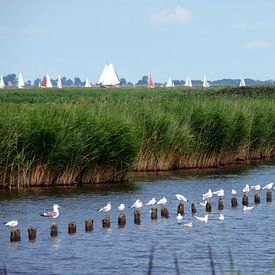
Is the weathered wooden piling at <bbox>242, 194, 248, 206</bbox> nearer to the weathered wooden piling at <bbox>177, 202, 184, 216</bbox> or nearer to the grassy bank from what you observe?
the weathered wooden piling at <bbox>177, 202, 184, 216</bbox>

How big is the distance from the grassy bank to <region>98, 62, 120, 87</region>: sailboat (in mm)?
90406

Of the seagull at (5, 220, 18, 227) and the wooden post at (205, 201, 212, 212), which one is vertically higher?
the seagull at (5, 220, 18, 227)

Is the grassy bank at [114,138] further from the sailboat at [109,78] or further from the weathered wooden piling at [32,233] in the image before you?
the sailboat at [109,78]

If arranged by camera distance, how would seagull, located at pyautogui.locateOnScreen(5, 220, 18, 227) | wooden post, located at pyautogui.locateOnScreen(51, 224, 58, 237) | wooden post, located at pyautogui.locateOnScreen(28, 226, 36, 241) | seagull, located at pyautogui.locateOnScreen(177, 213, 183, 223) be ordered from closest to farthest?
wooden post, located at pyautogui.locateOnScreen(28, 226, 36, 241) < wooden post, located at pyautogui.locateOnScreen(51, 224, 58, 237) < seagull, located at pyautogui.locateOnScreen(5, 220, 18, 227) < seagull, located at pyautogui.locateOnScreen(177, 213, 183, 223)

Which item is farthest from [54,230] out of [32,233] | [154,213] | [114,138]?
[114,138]

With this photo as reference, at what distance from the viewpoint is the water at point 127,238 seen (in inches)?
703

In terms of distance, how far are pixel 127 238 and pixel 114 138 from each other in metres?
10.3

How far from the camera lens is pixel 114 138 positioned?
30656 millimetres

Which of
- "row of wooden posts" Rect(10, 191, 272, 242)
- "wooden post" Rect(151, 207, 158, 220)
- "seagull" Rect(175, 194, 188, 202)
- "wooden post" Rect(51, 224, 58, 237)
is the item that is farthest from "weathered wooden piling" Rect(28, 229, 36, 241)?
"seagull" Rect(175, 194, 188, 202)

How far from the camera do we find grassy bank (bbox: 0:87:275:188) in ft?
93.9

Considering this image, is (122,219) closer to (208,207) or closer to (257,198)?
(208,207)

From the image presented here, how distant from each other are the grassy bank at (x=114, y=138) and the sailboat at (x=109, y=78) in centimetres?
9041

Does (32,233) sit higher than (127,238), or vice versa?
(32,233)

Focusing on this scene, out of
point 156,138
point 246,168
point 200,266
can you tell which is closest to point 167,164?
point 156,138
